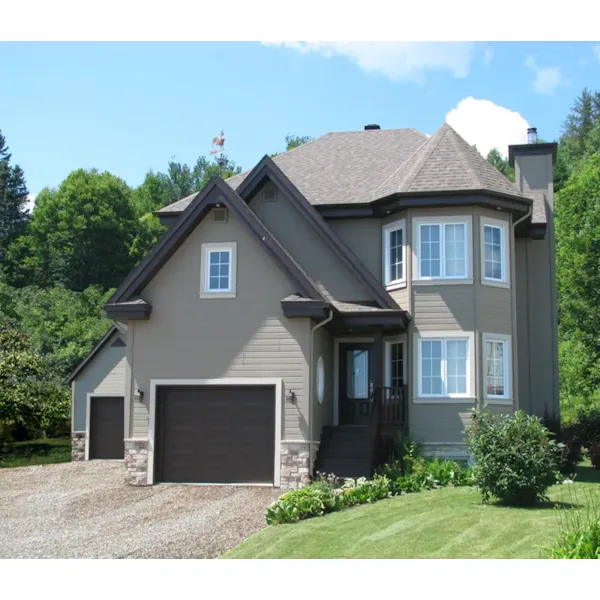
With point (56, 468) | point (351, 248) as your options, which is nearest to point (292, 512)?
point (351, 248)

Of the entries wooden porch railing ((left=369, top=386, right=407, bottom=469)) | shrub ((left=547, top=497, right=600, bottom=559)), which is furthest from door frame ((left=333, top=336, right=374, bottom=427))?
shrub ((left=547, top=497, right=600, bottom=559))

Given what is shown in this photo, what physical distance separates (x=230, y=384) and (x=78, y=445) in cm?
1179

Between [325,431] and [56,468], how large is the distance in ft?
29.8

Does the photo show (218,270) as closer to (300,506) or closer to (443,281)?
(443,281)

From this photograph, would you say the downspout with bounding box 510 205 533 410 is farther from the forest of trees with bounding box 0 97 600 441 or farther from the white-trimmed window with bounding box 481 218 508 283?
the forest of trees with bounding box 0 97 600 441

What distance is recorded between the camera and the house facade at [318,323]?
18.9 meters

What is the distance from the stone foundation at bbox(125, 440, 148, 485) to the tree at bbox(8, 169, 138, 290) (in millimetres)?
42275

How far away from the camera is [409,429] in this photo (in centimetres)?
1973

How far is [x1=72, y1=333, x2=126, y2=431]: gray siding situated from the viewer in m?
29.3

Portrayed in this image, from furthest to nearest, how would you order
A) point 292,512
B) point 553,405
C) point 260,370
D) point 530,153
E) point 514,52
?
1. point 530,153
2. point 553,405
3. point 260,370
4. point 514,52
5. point 292,512

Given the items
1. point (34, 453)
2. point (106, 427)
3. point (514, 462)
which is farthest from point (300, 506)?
point (34, 453)

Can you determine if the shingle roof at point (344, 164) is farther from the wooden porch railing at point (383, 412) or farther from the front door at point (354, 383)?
the wooden porch railing at point (383, 412)
